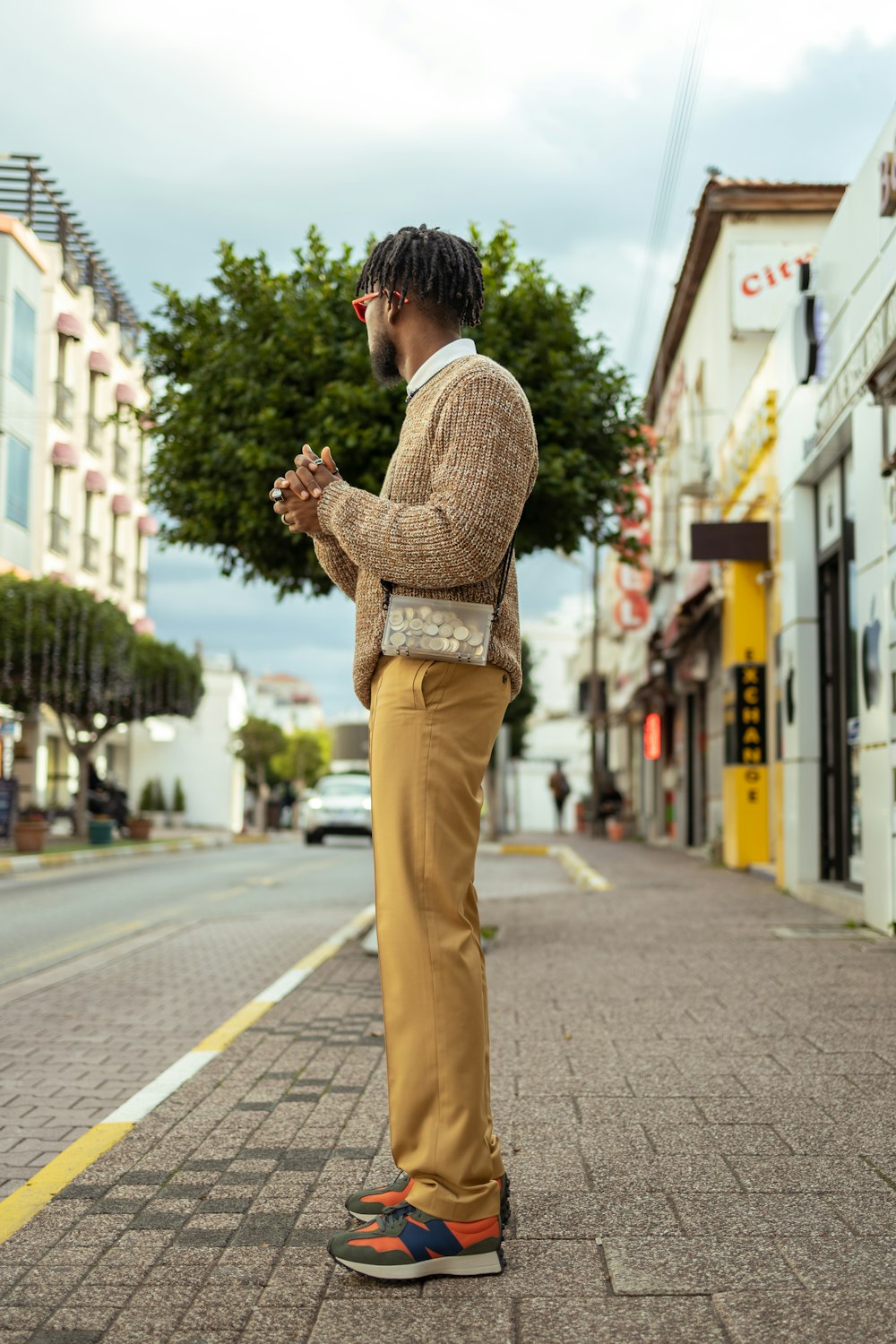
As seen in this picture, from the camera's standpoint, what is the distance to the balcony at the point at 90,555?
41.9 meters

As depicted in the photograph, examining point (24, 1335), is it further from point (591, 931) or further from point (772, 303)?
point (772, 303)

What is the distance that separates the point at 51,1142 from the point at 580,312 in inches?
310

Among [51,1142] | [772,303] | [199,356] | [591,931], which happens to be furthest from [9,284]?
[51,1142]

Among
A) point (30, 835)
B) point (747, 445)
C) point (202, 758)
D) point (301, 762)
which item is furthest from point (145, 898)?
point (301, 762)

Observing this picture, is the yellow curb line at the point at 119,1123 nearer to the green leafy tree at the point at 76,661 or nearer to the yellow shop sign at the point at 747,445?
the yellow shop sign at the point at 747,445

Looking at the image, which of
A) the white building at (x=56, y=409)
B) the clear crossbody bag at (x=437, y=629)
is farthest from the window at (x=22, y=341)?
the clear crossbody bag at (x=437, y=629)

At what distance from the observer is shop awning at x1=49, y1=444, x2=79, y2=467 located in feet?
126

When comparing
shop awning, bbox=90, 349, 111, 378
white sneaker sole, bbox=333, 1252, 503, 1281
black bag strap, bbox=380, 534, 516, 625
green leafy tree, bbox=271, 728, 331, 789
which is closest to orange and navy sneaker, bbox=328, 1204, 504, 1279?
white sneaker sole, bbox=333, 1252, 503, 1281

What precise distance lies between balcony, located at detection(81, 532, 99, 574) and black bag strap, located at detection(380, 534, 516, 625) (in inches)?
1581

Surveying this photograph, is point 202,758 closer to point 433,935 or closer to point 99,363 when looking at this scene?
point 99,363

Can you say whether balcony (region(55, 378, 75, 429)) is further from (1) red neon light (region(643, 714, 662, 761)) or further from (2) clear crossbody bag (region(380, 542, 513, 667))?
(2) clear crossbody bag (region(380, 542, 513, 667))

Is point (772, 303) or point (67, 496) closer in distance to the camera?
point (772, 303)

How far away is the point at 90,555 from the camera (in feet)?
140

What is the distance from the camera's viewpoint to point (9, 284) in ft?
114
